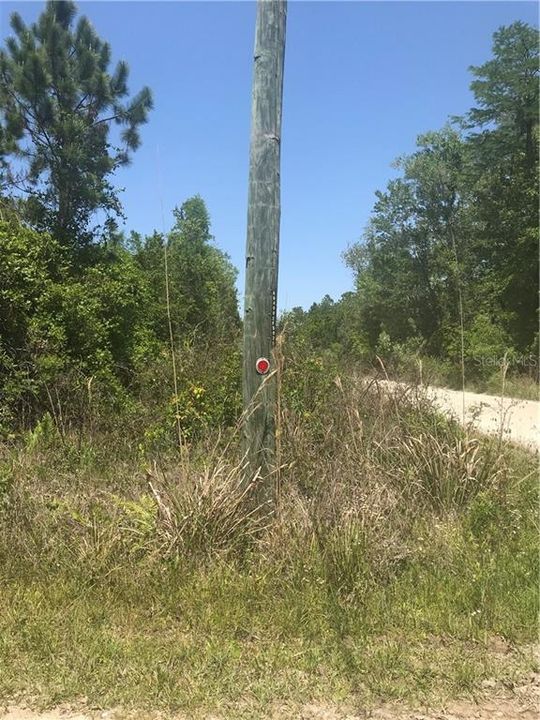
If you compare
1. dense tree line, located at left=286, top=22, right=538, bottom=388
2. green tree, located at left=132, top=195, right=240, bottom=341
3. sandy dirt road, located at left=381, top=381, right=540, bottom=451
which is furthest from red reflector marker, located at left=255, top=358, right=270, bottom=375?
dense tree line, located at left=286, top=22, right=538, bottom=388

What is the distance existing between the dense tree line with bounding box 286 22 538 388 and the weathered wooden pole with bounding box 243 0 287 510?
→ 12535mm

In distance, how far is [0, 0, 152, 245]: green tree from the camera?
43.1ft

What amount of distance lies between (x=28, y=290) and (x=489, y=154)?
74.8ft

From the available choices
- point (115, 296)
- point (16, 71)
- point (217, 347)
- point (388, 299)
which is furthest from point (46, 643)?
point (388, 299)

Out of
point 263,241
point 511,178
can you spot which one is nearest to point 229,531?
point 263,241

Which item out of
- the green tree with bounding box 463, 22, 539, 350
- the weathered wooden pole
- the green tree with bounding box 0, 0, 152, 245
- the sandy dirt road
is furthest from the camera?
the green tree with bounding box 463, 22, 539, 350

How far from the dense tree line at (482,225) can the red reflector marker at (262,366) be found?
1256cm

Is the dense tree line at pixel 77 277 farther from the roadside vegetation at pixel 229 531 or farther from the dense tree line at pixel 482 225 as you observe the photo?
→ the dense tree line at pixel 482 225

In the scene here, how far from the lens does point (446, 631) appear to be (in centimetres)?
333

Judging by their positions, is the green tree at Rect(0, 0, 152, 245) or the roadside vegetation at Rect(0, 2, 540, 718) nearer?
the roadside vegetation at Rect(0, 2, 540, 718)

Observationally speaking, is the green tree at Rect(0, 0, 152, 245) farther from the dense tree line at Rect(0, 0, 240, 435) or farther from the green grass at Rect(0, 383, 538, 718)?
the green grass at Rect(0, 383, 538, 718)

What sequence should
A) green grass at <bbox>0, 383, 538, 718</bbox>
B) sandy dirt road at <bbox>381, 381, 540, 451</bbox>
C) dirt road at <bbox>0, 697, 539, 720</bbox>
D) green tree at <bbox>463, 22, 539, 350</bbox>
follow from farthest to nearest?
green tree at <bbox>463, 22, 539, 350</bbox> < sandy dirt road at <bbox>381, 381, 540, 451</bbox> < green grass at <bbox>0, 383, 538, 718</bbox> < dirt road at <bbox>0, 697, 539, 720</bbox>

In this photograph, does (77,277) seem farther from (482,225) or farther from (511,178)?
(482,225)

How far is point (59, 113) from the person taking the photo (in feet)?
44.0
